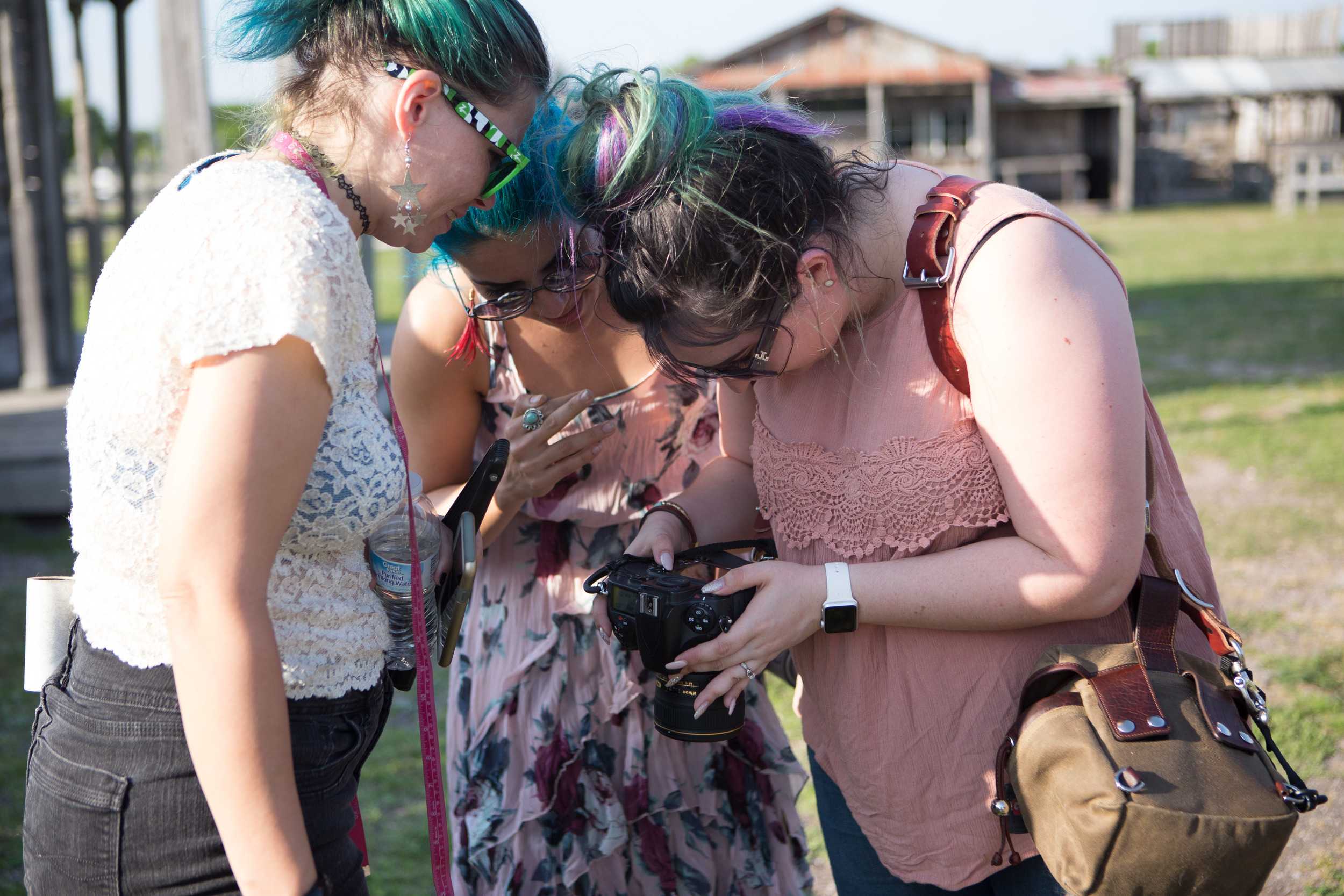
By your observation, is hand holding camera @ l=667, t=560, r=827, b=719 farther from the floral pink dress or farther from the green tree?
the green tree

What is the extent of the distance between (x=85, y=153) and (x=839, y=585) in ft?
28.2

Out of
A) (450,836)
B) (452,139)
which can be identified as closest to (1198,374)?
(450,836)

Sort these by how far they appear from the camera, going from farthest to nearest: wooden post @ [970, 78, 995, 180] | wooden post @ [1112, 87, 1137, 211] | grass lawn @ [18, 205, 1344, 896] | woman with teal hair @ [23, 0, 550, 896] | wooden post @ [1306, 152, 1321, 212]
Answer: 1. wooden post @ [1112, 87, 1137, 211]
2. wooden post @ [970, 78, 995, 180]
3. wooden post @ [1306, 152, 1321, 212]
4. grass lawn @ [18, 205, 1344, 896]
5. woman with teal hair @ [23, 0, 550, 896]

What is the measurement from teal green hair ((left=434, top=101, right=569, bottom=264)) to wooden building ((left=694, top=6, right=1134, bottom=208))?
77.4ft

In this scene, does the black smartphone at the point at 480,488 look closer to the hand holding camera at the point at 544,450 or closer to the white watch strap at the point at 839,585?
the hand holding camera at the point at 544,450

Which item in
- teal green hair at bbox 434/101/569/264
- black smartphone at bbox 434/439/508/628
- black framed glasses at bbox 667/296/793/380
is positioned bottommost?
black smartphone at bbox 434/439/508/628

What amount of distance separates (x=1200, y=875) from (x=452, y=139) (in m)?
1.23

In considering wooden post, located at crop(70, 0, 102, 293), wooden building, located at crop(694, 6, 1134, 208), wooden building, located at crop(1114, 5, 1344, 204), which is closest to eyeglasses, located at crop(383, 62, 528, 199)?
wooden post, located at crop(70, 0, 102, 293)

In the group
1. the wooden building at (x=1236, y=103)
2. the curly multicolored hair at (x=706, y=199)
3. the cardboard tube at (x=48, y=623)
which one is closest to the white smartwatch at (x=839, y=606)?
the curly multicolored hair at (x=706, y=199)

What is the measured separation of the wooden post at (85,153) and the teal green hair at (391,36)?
5.91 meters

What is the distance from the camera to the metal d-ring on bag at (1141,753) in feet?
4.25

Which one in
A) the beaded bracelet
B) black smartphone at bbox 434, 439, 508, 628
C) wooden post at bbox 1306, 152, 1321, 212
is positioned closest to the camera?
black smartphone at bbox 434, 439, 508, 628

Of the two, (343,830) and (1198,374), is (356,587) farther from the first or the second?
(1198,374)

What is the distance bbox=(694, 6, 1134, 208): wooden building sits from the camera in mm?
25625
